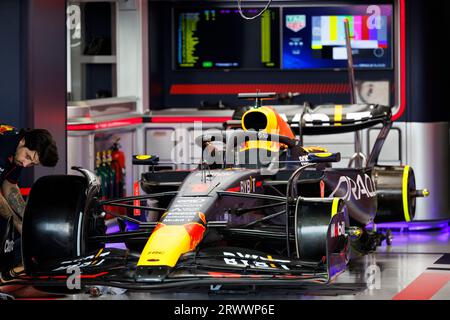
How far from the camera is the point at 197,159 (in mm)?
11914

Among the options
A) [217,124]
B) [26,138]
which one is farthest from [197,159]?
[26,138]

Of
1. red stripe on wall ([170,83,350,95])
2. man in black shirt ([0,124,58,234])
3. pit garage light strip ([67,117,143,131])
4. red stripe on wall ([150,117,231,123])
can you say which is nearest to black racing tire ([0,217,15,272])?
man in black shirt ([0,124,58,234])

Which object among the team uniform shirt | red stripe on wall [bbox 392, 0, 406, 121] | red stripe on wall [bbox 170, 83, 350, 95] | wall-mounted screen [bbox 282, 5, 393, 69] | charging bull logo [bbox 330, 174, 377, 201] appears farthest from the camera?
red stripe on wall [bbox 170, 83, 350, 95]

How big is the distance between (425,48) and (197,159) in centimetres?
263

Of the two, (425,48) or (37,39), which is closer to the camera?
(37,39)

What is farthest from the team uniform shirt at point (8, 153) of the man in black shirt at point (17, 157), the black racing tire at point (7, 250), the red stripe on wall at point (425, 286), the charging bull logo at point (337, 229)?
the red stripe on wall at point (425, 286)

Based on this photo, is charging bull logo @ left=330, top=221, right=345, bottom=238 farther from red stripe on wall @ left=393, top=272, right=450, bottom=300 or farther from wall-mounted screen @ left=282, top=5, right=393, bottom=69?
wall-mounted screen @ left=282, top=5, right=393, bottom=69

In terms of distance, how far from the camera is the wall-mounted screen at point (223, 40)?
12.6 metres

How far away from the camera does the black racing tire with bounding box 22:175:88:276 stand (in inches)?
280

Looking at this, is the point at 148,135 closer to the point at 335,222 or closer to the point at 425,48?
the point at 425,48

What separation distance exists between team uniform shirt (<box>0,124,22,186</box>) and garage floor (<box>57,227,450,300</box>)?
92 cm

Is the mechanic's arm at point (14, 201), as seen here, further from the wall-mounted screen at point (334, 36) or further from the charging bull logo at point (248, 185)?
the wall-mounted screen at point (334, 36)

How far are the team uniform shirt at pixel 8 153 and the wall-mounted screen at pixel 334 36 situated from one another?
17.6ft

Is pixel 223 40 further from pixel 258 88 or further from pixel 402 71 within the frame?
pixel 402 71
